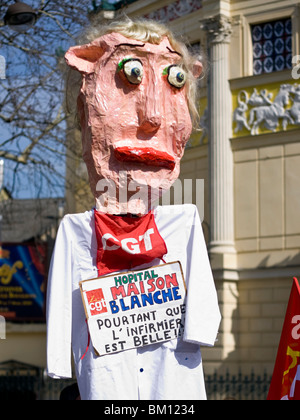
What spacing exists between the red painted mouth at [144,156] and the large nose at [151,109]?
0.40 ft

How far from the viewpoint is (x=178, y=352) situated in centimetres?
506

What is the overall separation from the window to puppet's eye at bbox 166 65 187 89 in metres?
14.6

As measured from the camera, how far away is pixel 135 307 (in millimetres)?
5090

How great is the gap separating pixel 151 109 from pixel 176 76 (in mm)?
292

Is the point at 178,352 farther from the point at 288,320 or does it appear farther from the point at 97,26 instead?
the point at 97,26

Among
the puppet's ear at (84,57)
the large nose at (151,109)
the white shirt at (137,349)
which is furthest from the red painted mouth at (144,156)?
the puppet's ear at (84,57)

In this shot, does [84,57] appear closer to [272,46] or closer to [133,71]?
[133,71]

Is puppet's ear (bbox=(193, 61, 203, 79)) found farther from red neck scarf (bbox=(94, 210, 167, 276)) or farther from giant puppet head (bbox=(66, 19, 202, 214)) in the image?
red neck scarf (bbox=(94, 210, 167, 276))

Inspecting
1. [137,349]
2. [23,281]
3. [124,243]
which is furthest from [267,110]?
[137,349]

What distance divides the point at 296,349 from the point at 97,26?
222cm

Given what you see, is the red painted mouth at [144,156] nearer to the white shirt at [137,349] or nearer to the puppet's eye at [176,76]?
the white shirt at [137,349]

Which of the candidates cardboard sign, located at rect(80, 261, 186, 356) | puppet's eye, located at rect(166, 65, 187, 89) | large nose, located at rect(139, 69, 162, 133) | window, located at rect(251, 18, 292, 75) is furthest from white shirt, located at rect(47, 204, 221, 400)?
window, located at rect(251, 18, 292, 75)

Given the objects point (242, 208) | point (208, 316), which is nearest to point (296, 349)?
point (208, 316)

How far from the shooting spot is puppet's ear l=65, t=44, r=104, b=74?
5332mm
